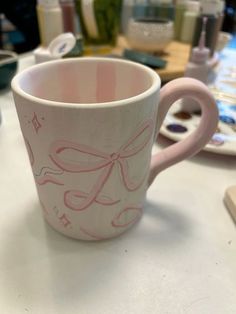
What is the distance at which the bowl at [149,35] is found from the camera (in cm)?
60

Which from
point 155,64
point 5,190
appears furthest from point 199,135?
point 155,64

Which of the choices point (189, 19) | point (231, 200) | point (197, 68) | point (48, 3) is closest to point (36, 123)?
point (231, 200)

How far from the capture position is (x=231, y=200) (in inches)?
11.1

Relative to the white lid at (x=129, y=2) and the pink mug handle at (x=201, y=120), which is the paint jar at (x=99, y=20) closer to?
the white lid at (x=129, y=2)

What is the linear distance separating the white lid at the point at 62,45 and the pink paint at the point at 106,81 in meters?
0.16

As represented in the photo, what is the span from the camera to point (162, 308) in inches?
8.1

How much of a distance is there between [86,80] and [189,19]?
513mm

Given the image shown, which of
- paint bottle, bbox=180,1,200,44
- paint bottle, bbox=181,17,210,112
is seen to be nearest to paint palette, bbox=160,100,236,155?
paint bottle, bbox=181,17,210,112

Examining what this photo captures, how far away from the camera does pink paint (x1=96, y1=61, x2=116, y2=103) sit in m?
0.27

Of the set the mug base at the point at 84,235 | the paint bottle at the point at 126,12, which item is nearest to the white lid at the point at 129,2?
the paint bottle at the point at 126,12

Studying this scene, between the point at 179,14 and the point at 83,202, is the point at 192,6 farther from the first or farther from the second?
the point at 83,202

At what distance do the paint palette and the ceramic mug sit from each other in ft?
0.33

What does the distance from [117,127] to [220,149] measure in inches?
7.3

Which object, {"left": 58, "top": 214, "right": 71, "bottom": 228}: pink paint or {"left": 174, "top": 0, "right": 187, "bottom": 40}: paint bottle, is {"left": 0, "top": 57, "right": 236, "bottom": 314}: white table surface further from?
{"left": 174, "top": 0, "right": 187, "bottom": 40}: paint bottle
